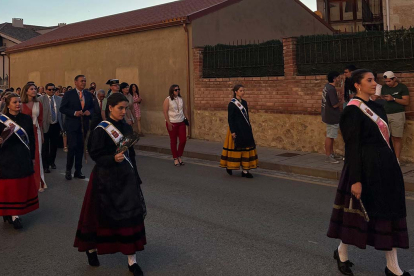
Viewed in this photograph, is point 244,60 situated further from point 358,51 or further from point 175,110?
point 175,110

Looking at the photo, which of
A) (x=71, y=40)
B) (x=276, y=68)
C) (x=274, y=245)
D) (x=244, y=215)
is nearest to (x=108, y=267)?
(x=274, y=245)

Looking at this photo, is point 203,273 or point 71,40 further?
point 71,40

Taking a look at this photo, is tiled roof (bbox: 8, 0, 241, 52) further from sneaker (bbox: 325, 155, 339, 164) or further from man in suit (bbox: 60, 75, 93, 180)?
sneaker (bbox: 325, 155, 339, 164)

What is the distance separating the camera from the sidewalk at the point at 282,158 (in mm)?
9695

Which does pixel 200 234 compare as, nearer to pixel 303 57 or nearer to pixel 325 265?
pixel 325 265

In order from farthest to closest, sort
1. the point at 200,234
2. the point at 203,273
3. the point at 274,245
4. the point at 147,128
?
the point at 147,128
the point at 200,234
the point at 274,245
the point at 203,273

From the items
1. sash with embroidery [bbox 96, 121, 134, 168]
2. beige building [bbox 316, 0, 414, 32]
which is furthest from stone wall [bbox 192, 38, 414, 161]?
sash with embroidery [bbox 96, 121, 134, 168]

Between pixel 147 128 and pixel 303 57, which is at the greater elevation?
pixel 303 57

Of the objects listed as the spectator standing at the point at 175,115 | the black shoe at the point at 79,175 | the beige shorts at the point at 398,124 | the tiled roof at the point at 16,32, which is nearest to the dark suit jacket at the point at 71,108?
the black shoe at the point at 79,175

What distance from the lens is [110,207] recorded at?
4715 millimetres

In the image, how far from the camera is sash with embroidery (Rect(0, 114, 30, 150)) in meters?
6.62

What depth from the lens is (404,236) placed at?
4285 millimetres

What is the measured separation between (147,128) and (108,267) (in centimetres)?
1317

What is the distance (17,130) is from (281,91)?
7818 millimetres
